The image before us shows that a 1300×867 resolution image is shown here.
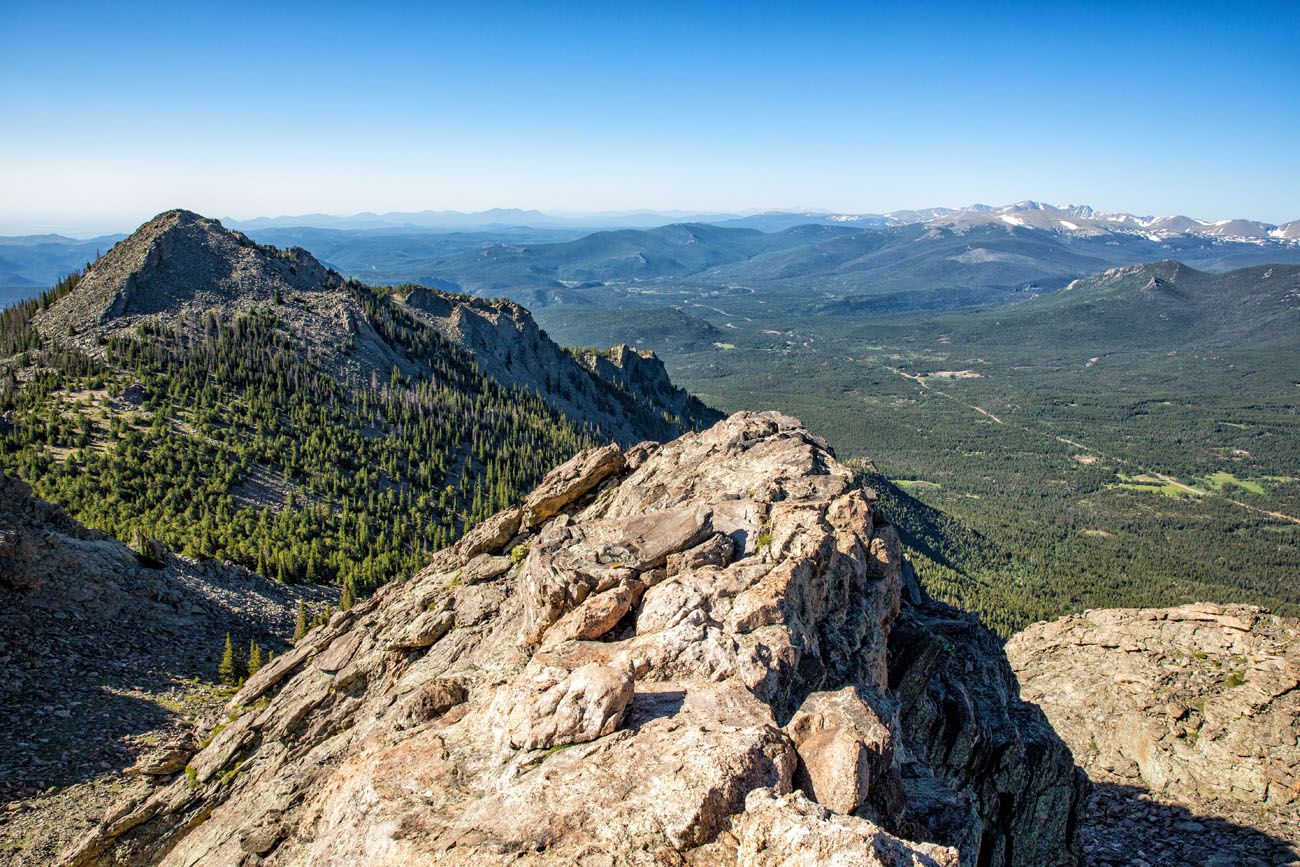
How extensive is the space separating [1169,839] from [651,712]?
33.1 metres

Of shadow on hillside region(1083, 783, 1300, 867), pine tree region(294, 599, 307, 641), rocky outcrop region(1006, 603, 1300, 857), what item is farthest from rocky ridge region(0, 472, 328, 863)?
rocky outcrop region(1006, 603, 1300, 857)

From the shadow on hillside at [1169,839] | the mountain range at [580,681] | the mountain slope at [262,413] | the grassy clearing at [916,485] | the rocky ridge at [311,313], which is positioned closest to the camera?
the mountain range at [580,681]

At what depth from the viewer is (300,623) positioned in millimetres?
52250

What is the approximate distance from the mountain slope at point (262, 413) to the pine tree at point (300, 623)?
26.3ft

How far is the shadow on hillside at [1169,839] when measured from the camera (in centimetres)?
3109

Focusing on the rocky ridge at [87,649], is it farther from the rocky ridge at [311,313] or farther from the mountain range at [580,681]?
the rocky ridge at [311,313]

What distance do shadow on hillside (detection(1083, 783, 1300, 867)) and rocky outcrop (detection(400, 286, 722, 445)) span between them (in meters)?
113

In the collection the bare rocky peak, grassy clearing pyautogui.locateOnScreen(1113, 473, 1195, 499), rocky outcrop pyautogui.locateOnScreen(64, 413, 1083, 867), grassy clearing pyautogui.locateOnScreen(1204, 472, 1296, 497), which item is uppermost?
the bare rocky peak

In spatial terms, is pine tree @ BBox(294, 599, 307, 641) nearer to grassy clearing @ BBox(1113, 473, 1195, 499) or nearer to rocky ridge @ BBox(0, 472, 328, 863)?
rocky ridge @ BBox(0, 472, 328, 863)

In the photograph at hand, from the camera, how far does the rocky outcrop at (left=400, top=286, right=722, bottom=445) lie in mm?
152375

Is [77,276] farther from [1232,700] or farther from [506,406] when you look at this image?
[1232,700]

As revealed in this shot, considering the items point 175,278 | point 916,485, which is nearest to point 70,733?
point 175,278

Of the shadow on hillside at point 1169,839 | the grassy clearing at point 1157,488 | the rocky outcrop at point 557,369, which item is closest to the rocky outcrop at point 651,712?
the shadow on hillside at point 1169,839

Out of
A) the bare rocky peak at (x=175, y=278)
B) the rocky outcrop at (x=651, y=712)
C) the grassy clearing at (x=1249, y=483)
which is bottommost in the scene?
the grassy clearing at (x=1249, y=483)
